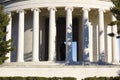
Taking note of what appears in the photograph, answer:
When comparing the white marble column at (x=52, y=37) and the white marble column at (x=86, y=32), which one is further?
the white marble column at (x=86, y=32)

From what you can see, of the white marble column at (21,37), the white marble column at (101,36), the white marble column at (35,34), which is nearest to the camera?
the white marble column at (35,34)

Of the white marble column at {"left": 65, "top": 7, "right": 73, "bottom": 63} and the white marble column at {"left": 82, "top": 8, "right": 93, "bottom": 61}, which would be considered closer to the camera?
the white marble column at {"left": 65, "top": 7, "right": 73, "bottom": 63}

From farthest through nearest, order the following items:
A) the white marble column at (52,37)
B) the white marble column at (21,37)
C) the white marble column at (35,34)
Result: the white marble column at (21,37) → the white marble column at (35,34) → the white marble column at (52,37)

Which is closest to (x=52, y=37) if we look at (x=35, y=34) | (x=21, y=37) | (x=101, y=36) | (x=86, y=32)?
(x=35, y=34)

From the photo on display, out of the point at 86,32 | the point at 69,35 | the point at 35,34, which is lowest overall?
the point at 69,35

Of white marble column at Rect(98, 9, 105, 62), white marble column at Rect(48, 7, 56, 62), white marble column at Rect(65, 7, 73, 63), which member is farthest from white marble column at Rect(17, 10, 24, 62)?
white marble column at Rect(98, 9, 105, 62)

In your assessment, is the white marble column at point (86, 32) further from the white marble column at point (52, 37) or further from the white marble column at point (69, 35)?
the white marble column at point (52, 37)

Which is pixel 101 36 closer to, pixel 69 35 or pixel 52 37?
pixel 69 35

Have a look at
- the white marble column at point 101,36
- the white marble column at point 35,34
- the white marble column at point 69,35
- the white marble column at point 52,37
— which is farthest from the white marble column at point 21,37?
the white marble column at point 101,36

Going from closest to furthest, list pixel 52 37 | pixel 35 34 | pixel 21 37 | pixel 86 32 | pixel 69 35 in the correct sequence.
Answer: pixel 52 37, pixel 69 35, pixel 35 34, pixel 86 32, pixel 21 37

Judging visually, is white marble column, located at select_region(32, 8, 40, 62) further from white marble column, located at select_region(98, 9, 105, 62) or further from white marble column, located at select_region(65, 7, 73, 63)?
white marble column, located at select_region(98, 9, 105, 62)

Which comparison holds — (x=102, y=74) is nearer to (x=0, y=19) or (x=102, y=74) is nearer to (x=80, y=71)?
(x=80, y=71)
